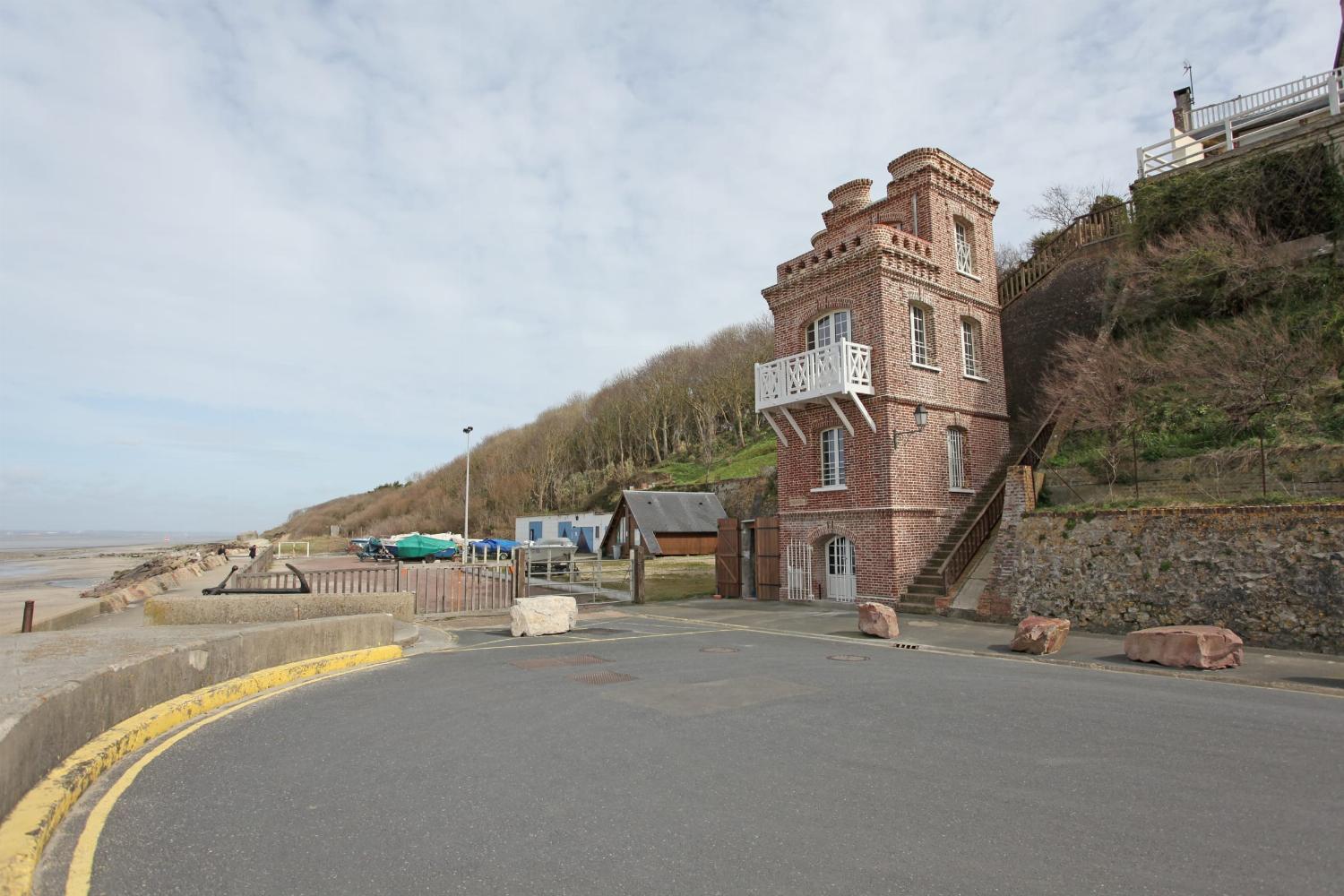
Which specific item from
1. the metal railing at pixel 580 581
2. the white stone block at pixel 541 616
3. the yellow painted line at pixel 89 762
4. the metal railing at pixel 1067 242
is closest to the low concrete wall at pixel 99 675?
the yellow painted line at pixel 89 762

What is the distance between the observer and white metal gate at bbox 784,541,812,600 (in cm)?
2086

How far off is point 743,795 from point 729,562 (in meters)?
18.2

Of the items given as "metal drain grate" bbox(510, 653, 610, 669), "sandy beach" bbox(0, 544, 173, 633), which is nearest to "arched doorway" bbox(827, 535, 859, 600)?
"metal drain grate" bbox(510, 653, 610, 669)

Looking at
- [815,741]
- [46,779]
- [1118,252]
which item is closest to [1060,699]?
[815,741]

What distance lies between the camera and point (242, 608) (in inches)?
465

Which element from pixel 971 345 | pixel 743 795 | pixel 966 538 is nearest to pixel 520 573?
pixel 966 538

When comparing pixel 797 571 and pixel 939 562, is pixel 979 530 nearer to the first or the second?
pixel 939 562

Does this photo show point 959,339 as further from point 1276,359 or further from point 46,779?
point 46,779

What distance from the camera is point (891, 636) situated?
46.5 feet

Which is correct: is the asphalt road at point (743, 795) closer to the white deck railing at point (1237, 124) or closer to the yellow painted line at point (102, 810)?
the yellow painted line at point (102, 810)

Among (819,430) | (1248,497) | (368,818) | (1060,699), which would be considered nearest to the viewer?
(368,818)

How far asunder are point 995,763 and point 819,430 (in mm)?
15354

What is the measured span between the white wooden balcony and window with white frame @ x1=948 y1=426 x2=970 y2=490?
131 inches

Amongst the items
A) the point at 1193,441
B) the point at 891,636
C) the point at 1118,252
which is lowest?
the point at 891,636
